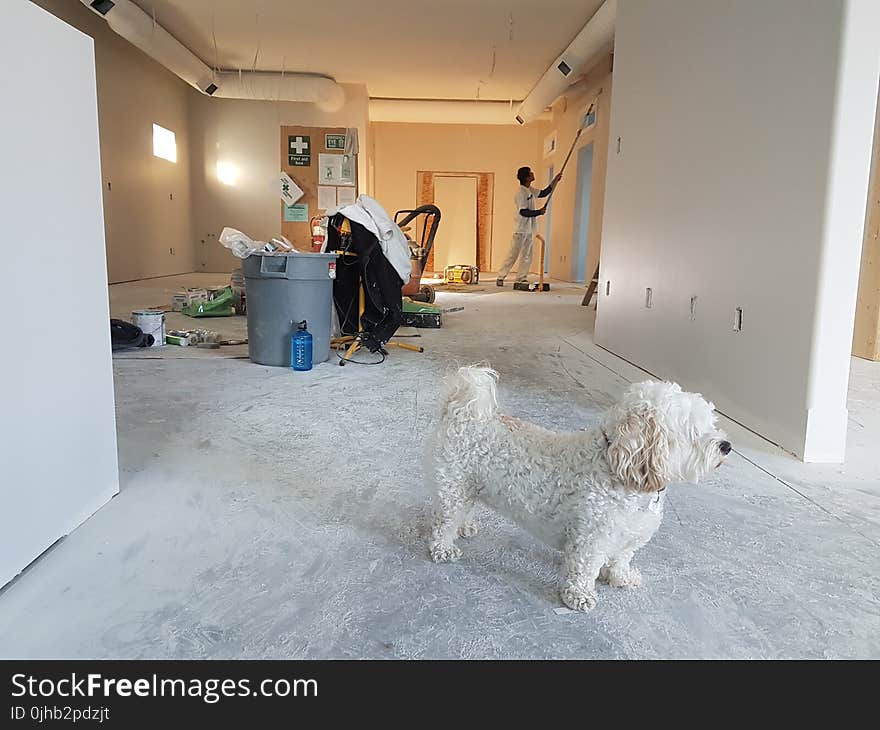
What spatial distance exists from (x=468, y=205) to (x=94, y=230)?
12.8 metres

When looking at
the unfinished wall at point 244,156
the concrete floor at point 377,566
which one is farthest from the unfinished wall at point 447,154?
the concrete floor at point 377,566

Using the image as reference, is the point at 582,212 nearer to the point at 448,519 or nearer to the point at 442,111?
the point at 442,111

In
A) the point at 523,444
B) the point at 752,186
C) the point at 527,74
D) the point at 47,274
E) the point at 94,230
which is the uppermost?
the point at 527,74

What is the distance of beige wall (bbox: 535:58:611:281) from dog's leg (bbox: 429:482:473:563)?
7566mm

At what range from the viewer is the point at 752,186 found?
2.76 metres

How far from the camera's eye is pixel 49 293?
1563 mm

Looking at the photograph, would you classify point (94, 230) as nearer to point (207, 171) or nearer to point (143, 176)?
point (143, 176)

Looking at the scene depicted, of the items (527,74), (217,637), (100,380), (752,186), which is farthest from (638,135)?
(527,74)

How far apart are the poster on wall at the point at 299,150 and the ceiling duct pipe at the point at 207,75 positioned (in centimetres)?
68

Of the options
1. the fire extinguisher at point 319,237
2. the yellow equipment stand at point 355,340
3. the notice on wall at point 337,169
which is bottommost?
the yellow equipment stand at point 355,340

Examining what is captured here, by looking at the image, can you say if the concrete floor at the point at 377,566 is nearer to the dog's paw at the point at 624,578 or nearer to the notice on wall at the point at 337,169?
the dog's paw at the point at 624,578

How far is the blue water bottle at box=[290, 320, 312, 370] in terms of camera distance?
145 inches

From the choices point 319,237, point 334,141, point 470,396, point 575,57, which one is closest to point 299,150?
point 334,141

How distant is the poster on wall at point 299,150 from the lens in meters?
11.6
